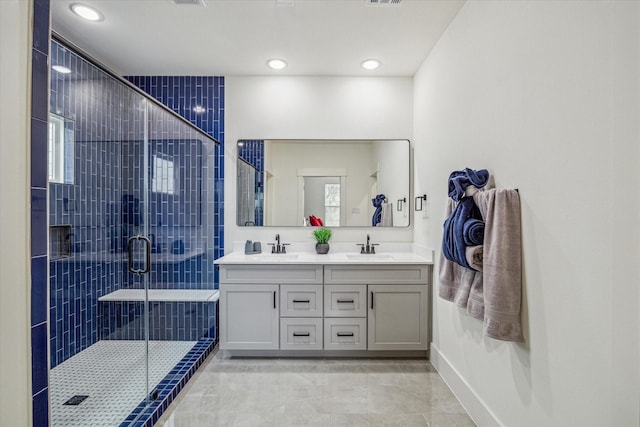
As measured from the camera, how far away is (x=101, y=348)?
1.96 meters

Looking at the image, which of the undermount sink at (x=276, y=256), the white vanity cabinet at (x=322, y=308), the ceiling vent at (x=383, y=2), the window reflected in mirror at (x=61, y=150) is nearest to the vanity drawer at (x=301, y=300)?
the white vanity cabinet at (x=322, y=308)

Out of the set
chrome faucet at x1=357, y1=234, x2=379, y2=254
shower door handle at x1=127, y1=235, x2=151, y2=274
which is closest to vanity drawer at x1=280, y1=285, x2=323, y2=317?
chrome faucet at x1=357, y1=234, x2=379, y2=254

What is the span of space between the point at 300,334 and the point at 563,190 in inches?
83.1

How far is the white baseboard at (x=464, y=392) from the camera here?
67.5 inches

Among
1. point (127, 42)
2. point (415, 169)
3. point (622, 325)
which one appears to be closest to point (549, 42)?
point (622, 325)

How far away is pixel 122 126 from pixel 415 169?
7.99ft

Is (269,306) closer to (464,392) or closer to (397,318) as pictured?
(397,318)

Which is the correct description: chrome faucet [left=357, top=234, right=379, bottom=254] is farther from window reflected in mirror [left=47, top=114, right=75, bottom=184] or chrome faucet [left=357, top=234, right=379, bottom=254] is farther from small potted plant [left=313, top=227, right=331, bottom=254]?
window reflected in mirror [left=47, top=114, right=75, bottom=184]

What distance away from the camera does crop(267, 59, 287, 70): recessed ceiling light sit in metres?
2.80

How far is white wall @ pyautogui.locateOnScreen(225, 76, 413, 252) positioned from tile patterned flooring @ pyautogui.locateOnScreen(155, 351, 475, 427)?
4.05 feet

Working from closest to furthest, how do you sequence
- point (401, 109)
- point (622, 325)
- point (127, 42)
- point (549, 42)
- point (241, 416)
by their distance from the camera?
1. point (622, 325)
2. point (549, 42)
3. point (241, 416)
4. point (127, 42)
5. point (401, 109)

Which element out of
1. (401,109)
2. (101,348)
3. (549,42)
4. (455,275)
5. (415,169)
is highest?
(401,109)

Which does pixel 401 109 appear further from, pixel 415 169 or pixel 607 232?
pixel 607 232

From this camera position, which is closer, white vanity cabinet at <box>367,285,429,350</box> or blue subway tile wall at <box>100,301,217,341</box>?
blue subway tile wall at <box>100,301,217,341</box>
